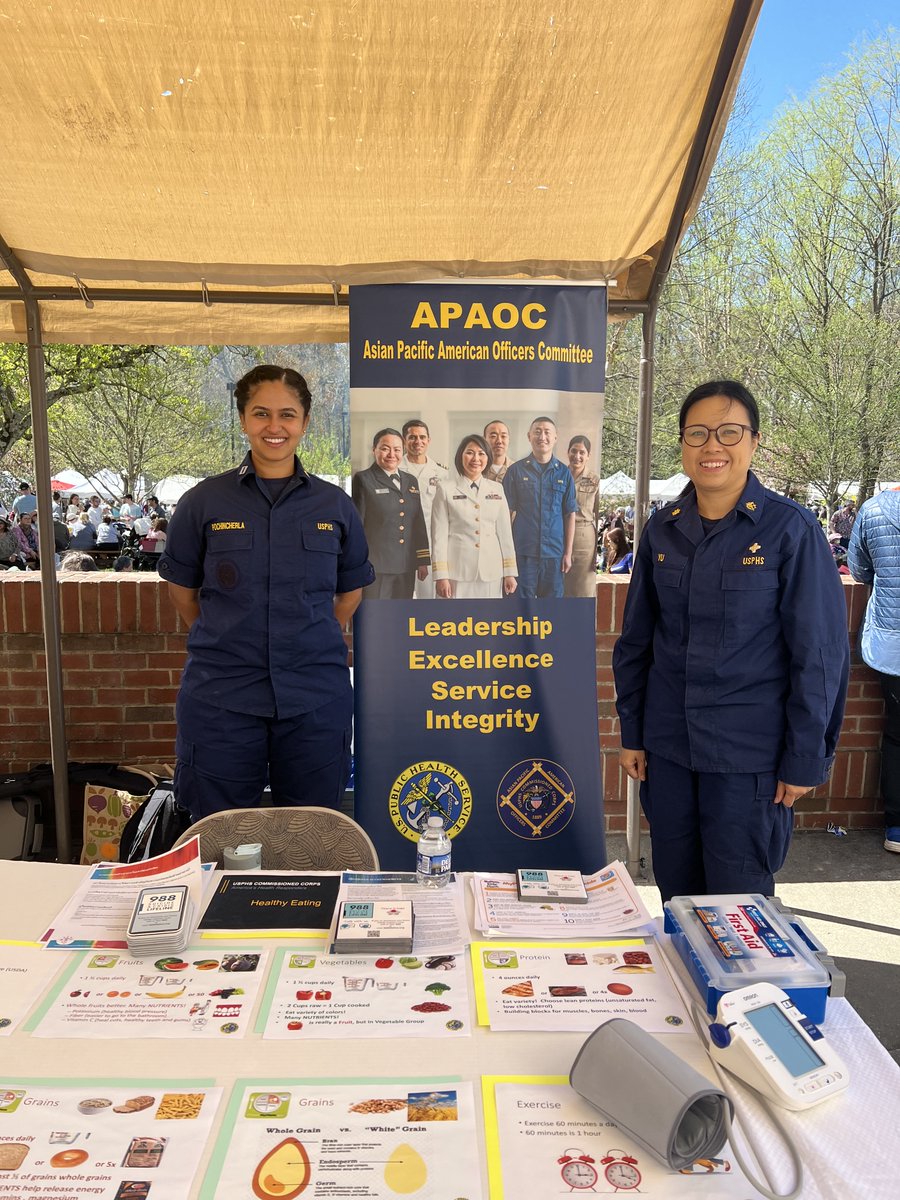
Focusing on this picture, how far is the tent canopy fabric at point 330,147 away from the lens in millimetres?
1969

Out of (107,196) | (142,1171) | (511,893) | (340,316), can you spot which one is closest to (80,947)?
(142,1171)

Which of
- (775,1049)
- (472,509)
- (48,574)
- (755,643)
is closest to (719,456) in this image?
(755,643)

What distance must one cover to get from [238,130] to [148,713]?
7.54 ft

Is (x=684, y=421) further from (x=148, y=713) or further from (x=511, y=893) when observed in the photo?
(x=148, y=713)

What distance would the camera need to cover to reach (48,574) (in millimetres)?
3084

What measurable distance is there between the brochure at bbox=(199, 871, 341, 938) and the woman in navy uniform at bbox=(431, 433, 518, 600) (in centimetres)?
140

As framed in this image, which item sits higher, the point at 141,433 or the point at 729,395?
the point at 141,433

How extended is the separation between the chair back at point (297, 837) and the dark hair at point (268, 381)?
1220 millimetres

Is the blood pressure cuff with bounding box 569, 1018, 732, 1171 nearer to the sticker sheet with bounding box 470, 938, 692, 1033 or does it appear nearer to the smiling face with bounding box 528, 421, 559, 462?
the sticker sheet with bounding box 470, 938, 692, 1033

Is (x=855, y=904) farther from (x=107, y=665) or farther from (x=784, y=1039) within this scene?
(x=107, y=665)

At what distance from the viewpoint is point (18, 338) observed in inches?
127

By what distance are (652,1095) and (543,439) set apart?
2211mm

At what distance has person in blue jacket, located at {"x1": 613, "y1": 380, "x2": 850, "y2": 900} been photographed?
6.63 ft

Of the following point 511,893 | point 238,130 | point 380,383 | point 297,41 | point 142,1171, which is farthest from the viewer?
point 380,383
